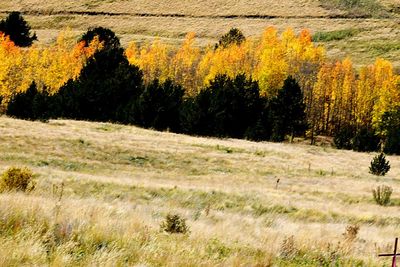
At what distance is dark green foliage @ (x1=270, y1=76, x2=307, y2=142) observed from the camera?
62719 mm

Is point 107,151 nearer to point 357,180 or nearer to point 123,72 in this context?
point 357,180

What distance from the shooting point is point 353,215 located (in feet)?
64.2

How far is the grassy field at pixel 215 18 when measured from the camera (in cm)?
12325

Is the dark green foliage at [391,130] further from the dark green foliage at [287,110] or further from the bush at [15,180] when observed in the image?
the bush at [15,180]

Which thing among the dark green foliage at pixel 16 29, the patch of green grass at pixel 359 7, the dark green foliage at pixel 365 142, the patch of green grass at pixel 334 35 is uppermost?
the patch of green grass at pixel 359 7

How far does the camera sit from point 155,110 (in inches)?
2172

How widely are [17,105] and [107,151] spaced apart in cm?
2500

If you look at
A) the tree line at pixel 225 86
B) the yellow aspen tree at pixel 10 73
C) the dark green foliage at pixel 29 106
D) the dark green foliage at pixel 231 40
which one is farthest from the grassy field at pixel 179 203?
the dark green foliage at pixel 231 40

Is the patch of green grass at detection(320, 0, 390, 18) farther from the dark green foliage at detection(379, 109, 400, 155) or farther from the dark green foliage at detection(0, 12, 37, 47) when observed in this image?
the dark green foliage at detection(0, 12, 37, 47)

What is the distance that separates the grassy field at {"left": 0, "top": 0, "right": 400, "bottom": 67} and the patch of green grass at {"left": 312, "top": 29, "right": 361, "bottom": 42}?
0.75 meters

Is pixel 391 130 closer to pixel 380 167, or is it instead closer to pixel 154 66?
pixel 380 167

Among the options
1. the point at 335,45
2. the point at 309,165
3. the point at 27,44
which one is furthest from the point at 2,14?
the point at 309,165

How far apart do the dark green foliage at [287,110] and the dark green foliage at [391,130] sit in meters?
11.9

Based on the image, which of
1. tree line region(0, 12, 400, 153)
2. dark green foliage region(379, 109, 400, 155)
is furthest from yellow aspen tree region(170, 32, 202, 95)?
dark green foliage region(379, 109, 400, 155)
